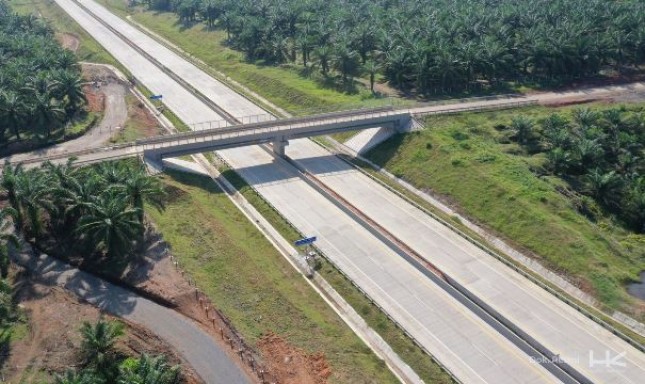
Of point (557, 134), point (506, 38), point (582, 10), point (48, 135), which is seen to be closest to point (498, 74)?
point (506, 38)

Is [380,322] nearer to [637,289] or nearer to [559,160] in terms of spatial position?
[637,289]

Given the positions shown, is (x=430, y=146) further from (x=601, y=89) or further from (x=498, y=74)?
(x=601, y=89)

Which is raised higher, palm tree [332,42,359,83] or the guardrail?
palm tree [332,42,359,83]

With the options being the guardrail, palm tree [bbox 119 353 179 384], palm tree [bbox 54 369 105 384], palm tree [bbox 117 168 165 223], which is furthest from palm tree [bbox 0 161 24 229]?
the guardrail

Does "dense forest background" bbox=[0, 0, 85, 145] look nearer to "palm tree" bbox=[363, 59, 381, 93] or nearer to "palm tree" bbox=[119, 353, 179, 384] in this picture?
"palm tree" bbox=[363, 59, 381, 93]

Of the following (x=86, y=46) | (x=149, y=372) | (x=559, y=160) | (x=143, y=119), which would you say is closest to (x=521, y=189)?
(x=559, y=160)

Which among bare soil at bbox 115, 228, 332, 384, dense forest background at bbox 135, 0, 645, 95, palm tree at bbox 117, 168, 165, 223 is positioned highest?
dense forest background at bbox 135, 0, 645, 95

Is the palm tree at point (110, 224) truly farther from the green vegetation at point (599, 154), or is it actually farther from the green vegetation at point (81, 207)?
the green vegetation at point (599, 154)
